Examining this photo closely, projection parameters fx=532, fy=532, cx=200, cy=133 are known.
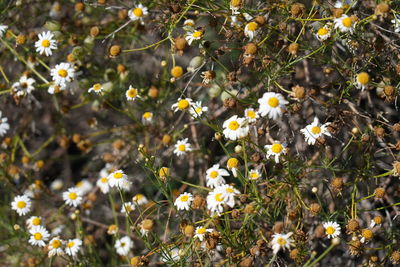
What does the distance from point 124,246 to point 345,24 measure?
151 cm

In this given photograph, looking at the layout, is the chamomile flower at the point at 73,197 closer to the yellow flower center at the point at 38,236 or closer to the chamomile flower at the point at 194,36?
the yellow flower center at the point at 38,236

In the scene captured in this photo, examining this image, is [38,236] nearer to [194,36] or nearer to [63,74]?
[63,74]

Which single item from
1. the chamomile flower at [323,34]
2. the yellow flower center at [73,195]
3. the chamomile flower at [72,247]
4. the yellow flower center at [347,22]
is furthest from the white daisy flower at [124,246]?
the yellow flower center at [347,22]

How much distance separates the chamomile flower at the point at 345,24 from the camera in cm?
193

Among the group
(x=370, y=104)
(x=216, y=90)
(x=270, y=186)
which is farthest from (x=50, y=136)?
(x=370, y=104)

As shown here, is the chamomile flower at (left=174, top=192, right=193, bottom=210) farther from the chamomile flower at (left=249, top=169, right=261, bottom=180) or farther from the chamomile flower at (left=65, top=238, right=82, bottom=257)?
the chamomile flower at (left=65, top=238, right=82, bottom=257)

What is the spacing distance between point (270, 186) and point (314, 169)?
28cm

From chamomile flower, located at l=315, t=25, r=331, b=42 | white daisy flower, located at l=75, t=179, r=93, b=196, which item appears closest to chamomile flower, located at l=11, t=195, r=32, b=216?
white daisy flower, located at l=75, t=179, r=93, b=196

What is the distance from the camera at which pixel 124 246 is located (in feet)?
8.75

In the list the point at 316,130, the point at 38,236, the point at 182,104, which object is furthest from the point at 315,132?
the point at 38,236

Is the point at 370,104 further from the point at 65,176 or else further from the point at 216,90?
the point at 65,176

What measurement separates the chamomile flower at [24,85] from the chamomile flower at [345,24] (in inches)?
61.1

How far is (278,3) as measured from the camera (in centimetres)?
218

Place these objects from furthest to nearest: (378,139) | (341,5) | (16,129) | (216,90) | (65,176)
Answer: (65,176) < (16,129) < (216,90) < (378,139) < (341,5)
